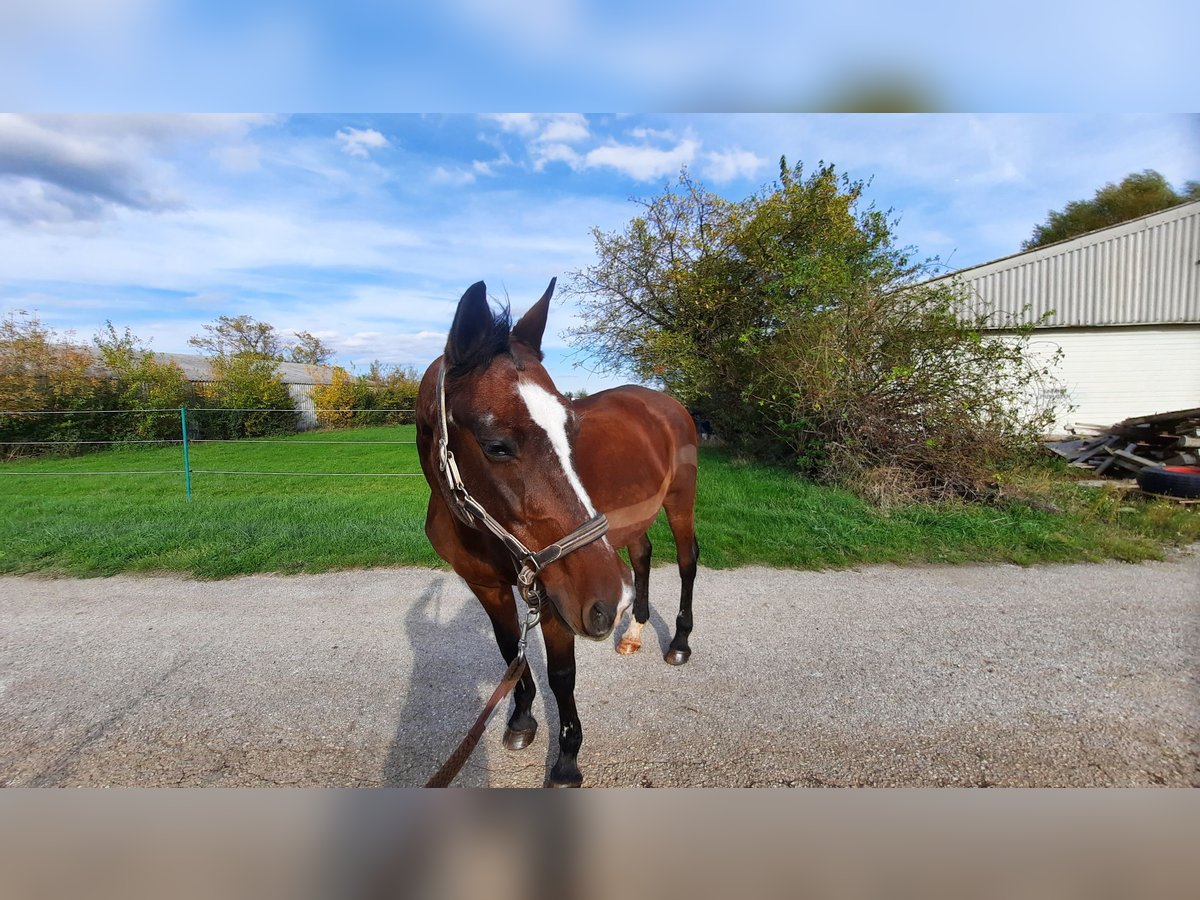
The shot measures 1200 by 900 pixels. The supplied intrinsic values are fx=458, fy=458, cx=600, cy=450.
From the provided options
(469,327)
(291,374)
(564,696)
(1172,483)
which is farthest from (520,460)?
(1172,483)

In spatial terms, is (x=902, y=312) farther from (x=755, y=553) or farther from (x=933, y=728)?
(x=933, y=728)

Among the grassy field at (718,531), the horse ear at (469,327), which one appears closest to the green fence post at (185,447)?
the grassy field at (718,531)

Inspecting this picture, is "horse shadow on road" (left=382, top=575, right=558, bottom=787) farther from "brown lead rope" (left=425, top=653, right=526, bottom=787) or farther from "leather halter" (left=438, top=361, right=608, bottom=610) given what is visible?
"leather halter" (left=438, top=361, right=608, bottom=610)

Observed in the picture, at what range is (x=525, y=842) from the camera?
0.86 meters

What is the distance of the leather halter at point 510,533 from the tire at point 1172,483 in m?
3.63

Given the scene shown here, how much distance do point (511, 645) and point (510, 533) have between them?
3.03ft

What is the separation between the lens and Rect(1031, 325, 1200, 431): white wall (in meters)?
1.39

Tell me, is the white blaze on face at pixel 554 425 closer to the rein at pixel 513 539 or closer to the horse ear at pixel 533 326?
the rein at pixel 513 539

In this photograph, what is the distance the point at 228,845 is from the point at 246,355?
1248 mm

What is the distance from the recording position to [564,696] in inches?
68.2

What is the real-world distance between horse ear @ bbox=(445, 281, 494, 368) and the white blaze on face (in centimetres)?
18

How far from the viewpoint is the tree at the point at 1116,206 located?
3.68 ft

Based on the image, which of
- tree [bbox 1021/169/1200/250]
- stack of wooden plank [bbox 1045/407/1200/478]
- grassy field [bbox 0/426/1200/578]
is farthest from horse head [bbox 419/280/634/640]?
stack of wooden plank [bbox 1045/407/1200/478]

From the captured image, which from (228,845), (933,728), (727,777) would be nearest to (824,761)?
(727,777)
